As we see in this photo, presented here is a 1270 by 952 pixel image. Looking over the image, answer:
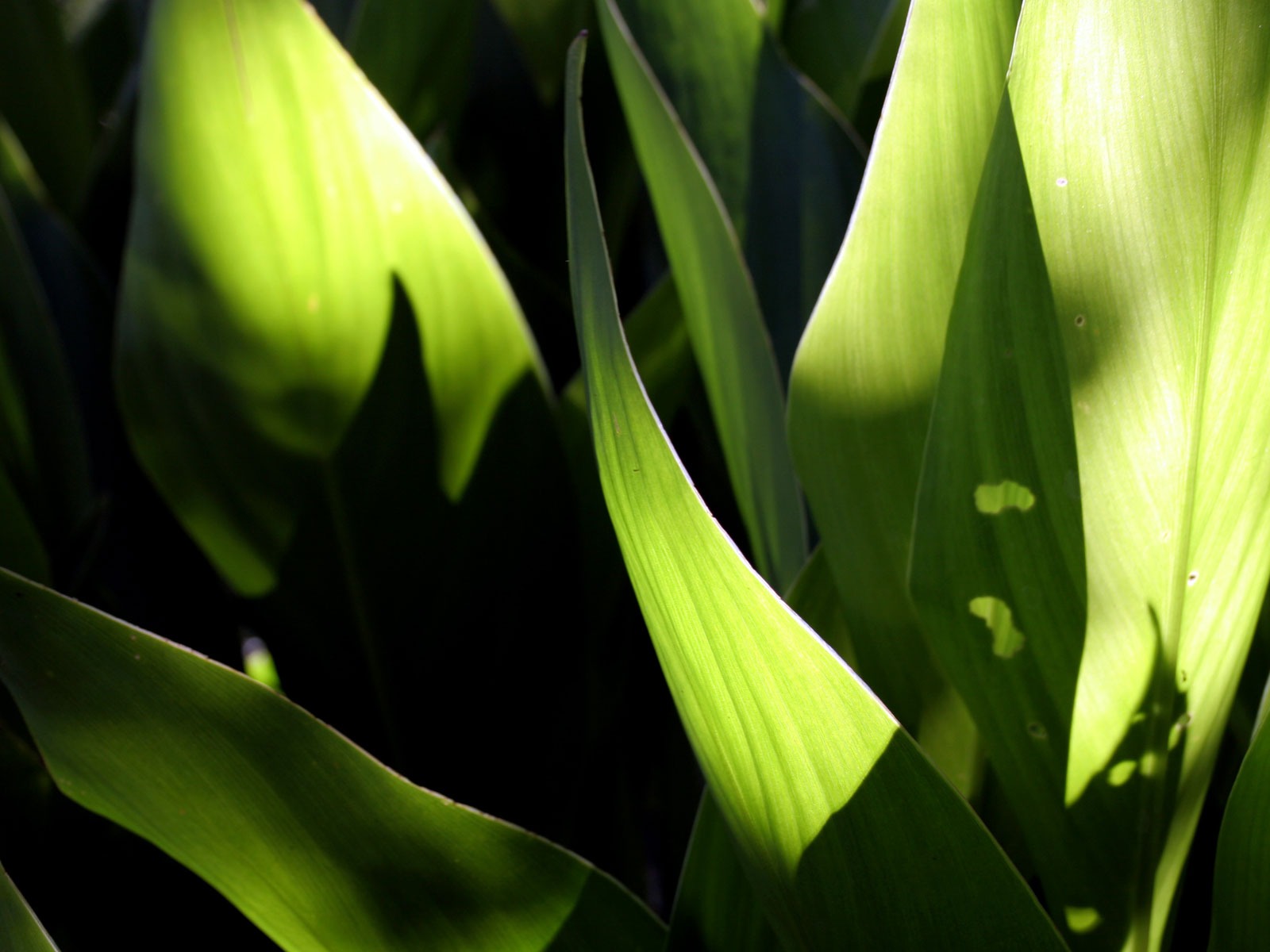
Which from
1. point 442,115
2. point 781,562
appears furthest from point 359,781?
point 442,115

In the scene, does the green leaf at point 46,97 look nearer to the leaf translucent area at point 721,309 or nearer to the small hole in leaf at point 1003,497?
the leaf translucent area at point 721,309

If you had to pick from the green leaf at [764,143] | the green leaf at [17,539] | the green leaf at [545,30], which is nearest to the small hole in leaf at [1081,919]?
the green leaf at [764,143]

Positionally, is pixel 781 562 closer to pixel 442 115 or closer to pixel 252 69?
pixel 252 69

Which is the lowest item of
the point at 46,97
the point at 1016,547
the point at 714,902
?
the point at 714,902

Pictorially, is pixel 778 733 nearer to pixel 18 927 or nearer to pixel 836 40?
pixel 18 927

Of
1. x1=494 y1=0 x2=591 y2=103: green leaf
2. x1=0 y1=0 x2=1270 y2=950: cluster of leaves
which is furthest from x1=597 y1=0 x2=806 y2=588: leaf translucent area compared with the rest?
x1=494 y1=0 x2=591 y2=103: green leaf

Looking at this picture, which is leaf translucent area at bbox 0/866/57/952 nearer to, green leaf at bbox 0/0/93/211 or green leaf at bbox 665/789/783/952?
green leaf at bbox 665/789/783/952

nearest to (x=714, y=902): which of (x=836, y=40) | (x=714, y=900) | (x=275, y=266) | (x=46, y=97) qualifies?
(x=714, y=900)
